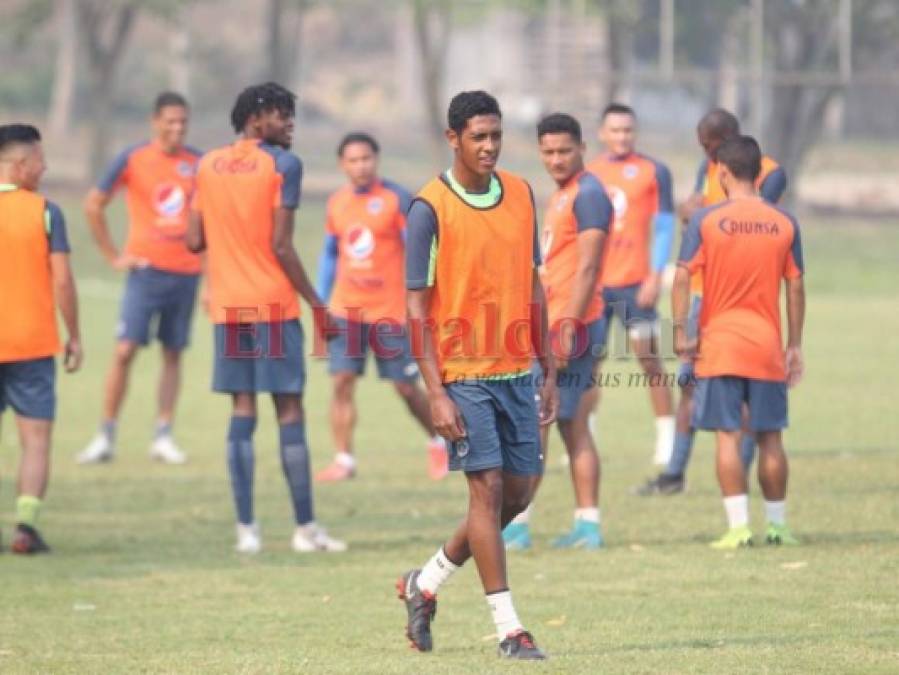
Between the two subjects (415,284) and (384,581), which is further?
(384,581)

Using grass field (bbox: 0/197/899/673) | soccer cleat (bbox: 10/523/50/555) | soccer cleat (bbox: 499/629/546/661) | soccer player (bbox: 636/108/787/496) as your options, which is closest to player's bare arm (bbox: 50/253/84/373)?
soccer cleat (bbox: 10/523/50/555)

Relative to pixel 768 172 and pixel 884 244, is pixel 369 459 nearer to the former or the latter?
pixel 768 172

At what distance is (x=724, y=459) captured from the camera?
36.3 feet

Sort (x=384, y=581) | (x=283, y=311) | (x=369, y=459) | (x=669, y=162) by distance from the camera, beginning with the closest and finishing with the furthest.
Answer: (x=384, y=581), (x=283, y=311), (x=369, y=459), (x=669, y=162)

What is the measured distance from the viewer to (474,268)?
8.12 m

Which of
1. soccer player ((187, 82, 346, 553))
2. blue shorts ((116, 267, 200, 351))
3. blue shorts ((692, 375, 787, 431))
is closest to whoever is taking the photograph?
Result: blue shorts ((692, 375, 787, 431))

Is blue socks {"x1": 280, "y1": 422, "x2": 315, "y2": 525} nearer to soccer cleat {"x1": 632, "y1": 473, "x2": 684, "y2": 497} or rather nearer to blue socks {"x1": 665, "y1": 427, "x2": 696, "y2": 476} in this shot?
soccer cleat {"x1": 632, "y1": 473, "x2": 684, "y2": 497}

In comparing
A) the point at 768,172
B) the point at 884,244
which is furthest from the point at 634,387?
the point at 884,244

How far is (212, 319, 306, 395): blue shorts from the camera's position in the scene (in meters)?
11.3

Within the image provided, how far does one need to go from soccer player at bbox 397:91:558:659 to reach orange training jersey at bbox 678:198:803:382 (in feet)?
8.49

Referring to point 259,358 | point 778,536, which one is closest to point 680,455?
point 778,536

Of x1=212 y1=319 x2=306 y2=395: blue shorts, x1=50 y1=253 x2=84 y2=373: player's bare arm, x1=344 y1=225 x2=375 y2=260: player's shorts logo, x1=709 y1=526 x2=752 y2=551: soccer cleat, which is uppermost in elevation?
x1=344 y1=225 x2=375 y2=260: player's shorts logo

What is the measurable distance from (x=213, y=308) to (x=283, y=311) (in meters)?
0.44

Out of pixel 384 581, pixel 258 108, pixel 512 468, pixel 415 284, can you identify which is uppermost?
pixel 258 108
